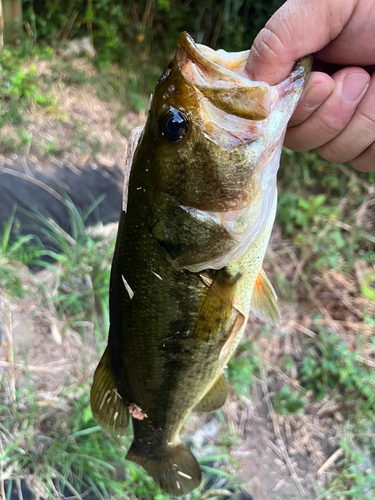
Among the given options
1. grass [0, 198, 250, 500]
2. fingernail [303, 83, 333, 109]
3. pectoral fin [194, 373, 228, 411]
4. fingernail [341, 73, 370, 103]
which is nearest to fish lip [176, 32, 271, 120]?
fingernail [303, 83, 333, 109]

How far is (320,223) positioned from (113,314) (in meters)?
3.11

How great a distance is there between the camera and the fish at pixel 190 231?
993 millimetres

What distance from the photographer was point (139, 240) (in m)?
1.15

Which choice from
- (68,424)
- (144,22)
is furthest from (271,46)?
(144,22)

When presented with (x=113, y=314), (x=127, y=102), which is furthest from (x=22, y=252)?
(x=127, y=102)

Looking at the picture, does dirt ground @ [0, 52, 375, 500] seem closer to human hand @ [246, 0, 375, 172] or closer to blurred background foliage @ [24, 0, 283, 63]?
blurred background foliage @ [24, 0, 283, 63]

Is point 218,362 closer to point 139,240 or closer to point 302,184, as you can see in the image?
point 139,240

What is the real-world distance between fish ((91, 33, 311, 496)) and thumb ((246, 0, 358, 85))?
37 millimetres

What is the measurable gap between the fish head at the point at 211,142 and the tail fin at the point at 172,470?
1.06 meters

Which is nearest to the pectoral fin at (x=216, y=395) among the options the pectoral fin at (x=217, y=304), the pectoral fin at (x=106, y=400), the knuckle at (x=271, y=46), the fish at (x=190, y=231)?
the fish at (x=190, y=231)

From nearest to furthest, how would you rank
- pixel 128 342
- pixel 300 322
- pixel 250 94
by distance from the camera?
pixel 250 94
pixel 128 342
pixel 300 322

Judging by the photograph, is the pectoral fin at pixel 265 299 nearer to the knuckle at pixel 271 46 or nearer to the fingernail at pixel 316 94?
the fingernail at pixel 316 94

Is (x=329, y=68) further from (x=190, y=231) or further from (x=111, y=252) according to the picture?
(x=111, y=252)

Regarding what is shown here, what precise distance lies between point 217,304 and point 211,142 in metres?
0.54
